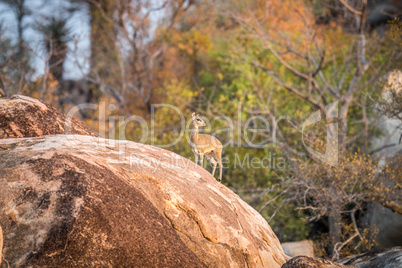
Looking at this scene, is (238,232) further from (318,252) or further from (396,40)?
(396,40)

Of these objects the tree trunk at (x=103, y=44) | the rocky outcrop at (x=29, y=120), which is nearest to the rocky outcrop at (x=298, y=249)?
the rocky outcrop at (x=29, y=120)

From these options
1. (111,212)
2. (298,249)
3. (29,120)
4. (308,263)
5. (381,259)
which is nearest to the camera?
(111,212)

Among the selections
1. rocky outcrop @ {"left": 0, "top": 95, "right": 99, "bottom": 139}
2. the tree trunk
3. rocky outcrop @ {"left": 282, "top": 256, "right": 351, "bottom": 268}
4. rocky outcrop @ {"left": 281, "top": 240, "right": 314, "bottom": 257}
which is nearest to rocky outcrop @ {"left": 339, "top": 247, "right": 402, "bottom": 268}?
Result: rocky outcrop @ {"left": 282, "top": 256, "right": 351, "bottom": 268}

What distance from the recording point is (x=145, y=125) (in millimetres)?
20016

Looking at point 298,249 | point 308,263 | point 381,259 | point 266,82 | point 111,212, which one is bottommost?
point 298,249

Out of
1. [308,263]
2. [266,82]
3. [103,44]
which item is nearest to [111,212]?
[308,263]

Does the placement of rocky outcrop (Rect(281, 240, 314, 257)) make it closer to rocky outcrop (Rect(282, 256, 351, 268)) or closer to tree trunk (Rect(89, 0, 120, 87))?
rocky outcrop (Rect(282, 256, 351, 268))

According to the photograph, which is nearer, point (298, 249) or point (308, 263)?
point (308, 263)

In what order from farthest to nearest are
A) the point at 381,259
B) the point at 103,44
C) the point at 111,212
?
1. the point at 103,44
2. the point at 381,259
3. the point at 111,212

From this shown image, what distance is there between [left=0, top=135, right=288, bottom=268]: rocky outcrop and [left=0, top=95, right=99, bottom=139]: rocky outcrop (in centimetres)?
16

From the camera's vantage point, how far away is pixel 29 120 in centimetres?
785

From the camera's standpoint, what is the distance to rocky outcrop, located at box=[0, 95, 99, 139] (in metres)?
7.64

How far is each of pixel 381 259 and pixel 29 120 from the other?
23.8 ft

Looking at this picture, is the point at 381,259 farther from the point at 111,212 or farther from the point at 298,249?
the point at 111,212
